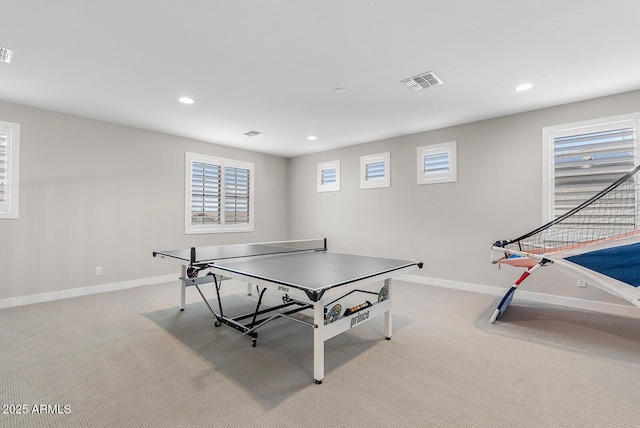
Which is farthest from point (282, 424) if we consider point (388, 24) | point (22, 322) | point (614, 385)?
point (22, 322)

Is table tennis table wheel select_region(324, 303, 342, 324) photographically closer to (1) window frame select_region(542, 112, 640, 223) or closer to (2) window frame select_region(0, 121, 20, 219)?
(1) window frame select_region(542, 112, 640, 223)

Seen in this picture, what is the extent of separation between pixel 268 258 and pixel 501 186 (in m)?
3.49

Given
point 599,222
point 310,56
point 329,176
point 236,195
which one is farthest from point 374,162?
point 599,222

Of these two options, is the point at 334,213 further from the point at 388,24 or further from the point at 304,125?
the point at 388,24

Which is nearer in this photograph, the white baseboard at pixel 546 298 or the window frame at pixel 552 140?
the white baseboard at pixel 546 298

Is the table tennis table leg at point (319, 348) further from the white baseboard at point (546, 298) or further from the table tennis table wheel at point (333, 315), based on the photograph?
the white baseboard at point (546, 298)

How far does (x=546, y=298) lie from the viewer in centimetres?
390

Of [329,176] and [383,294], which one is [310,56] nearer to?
[383,294]

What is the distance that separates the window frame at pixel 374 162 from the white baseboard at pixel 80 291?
3888 millimetres

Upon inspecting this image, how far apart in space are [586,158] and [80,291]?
22.8ft

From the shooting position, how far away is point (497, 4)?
79.4 inches

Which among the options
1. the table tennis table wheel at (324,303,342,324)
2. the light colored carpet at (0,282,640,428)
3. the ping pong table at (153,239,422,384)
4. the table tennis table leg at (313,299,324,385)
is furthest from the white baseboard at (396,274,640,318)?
the table tennis table leg at (313,299,324,385)

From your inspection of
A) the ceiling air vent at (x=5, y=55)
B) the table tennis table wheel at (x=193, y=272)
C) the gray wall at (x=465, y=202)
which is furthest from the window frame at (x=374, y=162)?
the ceiling air vent at (x=5, y=55)

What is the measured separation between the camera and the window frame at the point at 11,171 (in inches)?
146
